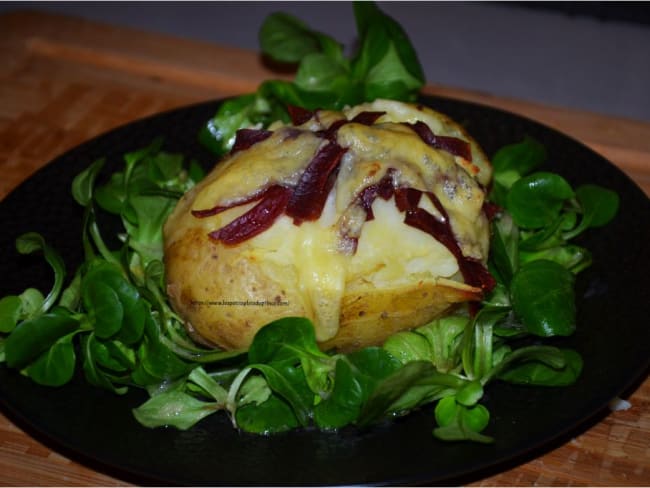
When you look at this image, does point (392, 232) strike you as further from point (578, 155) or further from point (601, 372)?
point (578, 155)

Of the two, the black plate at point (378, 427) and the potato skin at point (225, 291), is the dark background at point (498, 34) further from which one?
the potato skin at point (225, 291)

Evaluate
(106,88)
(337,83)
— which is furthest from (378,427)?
(106,88)

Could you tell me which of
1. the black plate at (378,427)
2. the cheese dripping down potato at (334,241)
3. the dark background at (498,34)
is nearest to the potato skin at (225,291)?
the cheese dripping down potato at (334,241)

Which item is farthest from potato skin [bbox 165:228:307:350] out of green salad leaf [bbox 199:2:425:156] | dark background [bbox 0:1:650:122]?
dark background [bbox 0:1:650:122]

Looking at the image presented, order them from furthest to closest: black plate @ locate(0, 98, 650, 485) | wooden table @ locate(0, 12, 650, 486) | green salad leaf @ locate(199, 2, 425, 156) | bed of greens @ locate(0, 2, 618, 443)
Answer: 1. wooden table @ locate(0, 12, 650, 486)
2. green salad leaf @ locate(199, 2, 425, 156)
3. bed of greens @ locate(0, 2, 618, 443)
4. black plate @ locate(0, 98, 650, 485)

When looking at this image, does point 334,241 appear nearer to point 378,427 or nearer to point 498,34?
point 378,427

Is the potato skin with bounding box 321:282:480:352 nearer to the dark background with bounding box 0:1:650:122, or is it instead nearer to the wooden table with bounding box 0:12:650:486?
the wooden table with bounding box 0:12:650:486

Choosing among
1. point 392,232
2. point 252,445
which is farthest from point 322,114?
point 252,445
